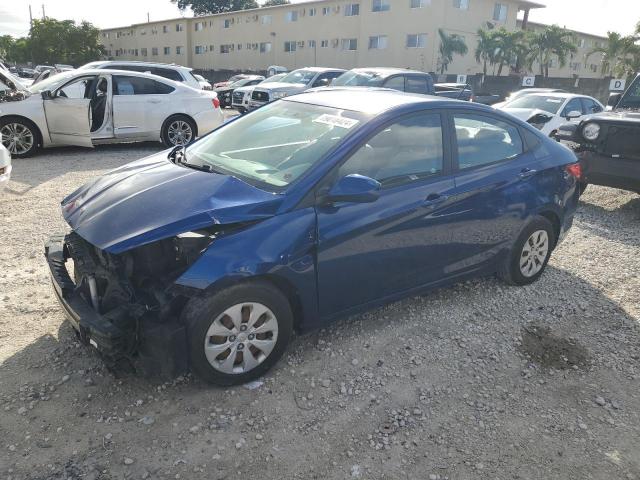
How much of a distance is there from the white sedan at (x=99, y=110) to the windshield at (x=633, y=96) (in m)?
7.05

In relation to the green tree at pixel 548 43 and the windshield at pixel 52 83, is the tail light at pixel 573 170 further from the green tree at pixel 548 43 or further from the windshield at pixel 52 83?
the green tree at pixel 548 43

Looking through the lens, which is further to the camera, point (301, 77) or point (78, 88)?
point (301, 77)

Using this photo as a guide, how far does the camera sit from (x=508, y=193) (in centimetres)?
394

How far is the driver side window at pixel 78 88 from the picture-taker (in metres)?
9.01

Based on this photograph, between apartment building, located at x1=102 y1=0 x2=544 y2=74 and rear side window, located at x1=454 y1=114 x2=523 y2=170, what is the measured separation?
106 feet

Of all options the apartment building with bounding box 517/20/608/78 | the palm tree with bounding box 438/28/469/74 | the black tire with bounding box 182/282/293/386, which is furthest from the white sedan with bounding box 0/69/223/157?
the apartment building with bounding box 517/20/608/78

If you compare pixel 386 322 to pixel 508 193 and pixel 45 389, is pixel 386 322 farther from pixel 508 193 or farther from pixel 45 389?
pixel 45 389

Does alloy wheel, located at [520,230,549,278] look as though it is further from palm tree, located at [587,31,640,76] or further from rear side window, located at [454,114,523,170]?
palm tree, located at [587,31,640,76]

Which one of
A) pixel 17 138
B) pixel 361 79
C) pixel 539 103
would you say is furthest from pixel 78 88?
pixel 539 103

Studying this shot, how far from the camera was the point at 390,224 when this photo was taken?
328cm

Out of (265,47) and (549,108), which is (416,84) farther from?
(265,47)

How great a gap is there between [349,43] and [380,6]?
12.1 feet

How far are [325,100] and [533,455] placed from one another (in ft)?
8.90

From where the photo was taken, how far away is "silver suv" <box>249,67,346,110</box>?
52.7 ft
